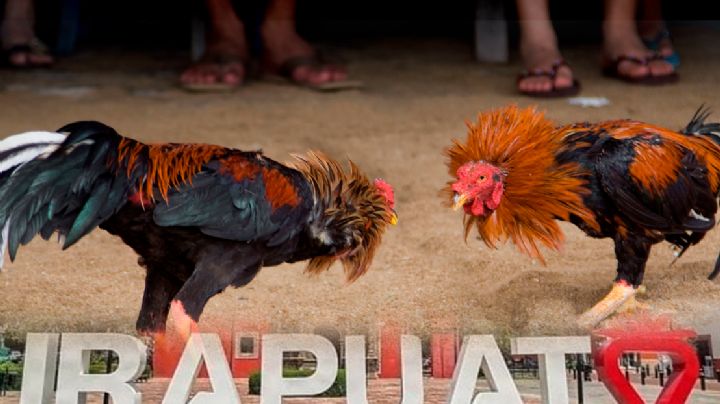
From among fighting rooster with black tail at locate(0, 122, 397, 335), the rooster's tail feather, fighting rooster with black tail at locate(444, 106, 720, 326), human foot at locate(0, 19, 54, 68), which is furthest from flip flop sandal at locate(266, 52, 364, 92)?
the rooster's tail feather

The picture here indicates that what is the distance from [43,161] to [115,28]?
187 inches

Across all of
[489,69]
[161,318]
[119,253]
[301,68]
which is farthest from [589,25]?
[161,318]

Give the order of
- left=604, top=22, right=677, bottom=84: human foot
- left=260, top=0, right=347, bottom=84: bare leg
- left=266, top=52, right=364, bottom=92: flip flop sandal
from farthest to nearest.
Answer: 1. left=260, top=0, right=347, bottom=84: bare leg
2. left=266, top=52, right=364, bottom=92: flip flop sandal
3. left=604, top=22, right=677, bottom=84: human foot

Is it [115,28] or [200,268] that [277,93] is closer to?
[115,28]

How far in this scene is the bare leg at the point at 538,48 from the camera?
5812mm

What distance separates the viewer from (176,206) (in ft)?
10.2

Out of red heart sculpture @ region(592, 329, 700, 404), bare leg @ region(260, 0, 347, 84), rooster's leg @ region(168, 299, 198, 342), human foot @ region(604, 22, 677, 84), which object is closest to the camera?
red heart sculpture @ region(592, 329, 700, 404)

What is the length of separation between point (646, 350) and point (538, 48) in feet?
10.3

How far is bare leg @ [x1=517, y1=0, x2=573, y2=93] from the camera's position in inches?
229

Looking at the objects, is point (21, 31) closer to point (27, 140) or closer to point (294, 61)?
point (294, 61)

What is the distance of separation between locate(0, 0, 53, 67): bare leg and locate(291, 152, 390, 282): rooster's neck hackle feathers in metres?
3.37

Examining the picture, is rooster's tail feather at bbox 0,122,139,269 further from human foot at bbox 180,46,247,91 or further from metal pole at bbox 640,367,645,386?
human foot at bbox 180,46,247,91

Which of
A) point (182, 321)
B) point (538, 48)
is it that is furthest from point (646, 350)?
point (538, 48)

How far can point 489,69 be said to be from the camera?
21.7 feet
